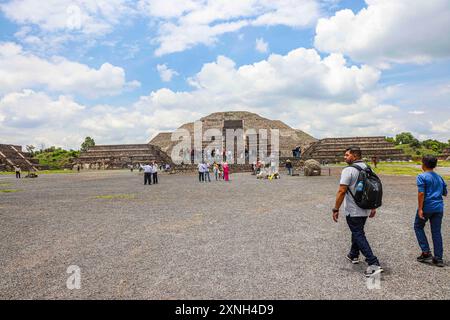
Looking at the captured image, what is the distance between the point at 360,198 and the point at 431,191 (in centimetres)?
121

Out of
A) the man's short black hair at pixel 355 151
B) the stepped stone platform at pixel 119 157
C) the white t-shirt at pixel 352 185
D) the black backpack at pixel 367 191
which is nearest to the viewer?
the black backpack at pixel 367 191

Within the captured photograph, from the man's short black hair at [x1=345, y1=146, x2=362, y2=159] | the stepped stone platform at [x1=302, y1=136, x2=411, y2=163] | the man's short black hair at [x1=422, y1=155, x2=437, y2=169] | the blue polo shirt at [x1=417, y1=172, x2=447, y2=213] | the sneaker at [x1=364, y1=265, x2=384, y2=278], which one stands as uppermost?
the stepped stone platform at [x1=302, y1=136, x2=411, y2=163]

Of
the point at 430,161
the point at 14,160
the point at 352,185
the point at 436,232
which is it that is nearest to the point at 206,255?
the point at 352,185

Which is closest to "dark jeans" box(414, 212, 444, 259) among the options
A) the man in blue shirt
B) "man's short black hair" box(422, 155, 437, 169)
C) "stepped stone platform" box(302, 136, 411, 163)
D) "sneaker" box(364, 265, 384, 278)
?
the man in blue shirt

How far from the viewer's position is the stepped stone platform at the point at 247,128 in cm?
5100

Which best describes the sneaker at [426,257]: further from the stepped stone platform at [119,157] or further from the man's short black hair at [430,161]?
the stepped stone platform at [119,157]

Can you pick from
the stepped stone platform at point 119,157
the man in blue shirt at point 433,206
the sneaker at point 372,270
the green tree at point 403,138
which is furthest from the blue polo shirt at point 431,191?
the green tree at point 403,138

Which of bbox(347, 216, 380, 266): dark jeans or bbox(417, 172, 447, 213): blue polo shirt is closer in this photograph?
bbox(347, 216, 380, 266): dark jeans

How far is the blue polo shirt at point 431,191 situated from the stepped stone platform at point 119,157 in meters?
A: 38.7

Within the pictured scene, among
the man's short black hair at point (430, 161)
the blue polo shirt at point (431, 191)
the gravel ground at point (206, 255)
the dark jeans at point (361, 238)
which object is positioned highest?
the man's short black hair at point (430, 161)

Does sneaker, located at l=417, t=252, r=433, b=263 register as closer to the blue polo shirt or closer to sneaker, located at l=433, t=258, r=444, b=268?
sneaker, located at l=433, t=258, r=444, b=268

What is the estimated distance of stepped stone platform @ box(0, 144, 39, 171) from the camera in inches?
1503

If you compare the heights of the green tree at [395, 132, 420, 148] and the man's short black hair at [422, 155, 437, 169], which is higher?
the green tree at [395, 132, 420, 148]

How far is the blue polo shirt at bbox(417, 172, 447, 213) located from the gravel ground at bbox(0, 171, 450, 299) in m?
0.83
